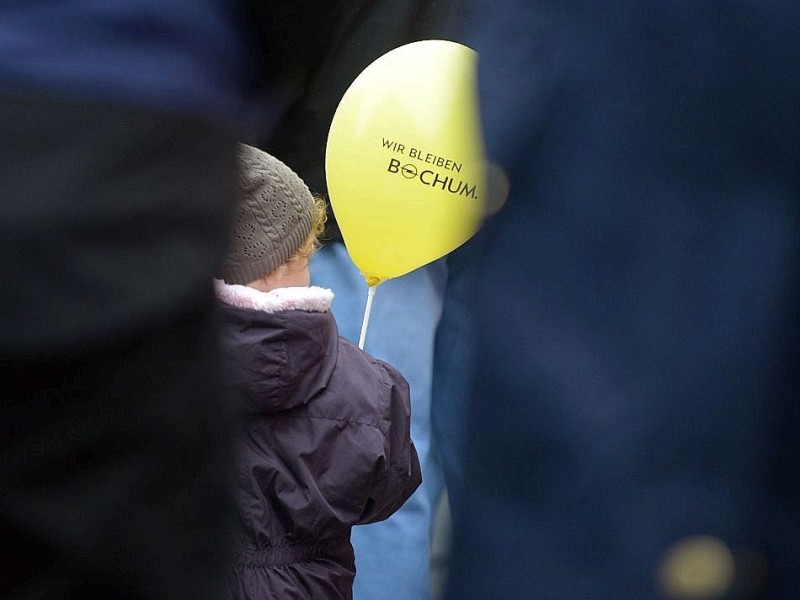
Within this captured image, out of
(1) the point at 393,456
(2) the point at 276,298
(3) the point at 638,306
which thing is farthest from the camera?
(1) the point at 393,456

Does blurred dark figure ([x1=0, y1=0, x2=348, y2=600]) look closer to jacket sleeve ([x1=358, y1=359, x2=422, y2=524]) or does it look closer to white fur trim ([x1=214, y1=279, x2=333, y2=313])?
white fur trim ([x1=214, y1=279, x2=333, y2=313])

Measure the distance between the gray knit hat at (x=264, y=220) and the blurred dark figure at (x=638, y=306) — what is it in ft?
3.12

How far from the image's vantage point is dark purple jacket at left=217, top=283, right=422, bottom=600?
1.38 meters

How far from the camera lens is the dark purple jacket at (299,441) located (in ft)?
4.51

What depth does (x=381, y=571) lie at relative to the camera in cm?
223

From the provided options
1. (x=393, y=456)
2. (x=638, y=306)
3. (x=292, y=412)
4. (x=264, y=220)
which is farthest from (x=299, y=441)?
(x=638, y=306)

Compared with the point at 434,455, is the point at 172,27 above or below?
above

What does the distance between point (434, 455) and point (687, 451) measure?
1.81 meters

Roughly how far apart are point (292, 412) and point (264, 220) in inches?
9.8

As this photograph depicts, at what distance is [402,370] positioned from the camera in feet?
7.47

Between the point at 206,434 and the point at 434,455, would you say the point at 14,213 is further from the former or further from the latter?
the point at 434,455

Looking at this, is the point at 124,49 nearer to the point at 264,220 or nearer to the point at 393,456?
the point at 264,220

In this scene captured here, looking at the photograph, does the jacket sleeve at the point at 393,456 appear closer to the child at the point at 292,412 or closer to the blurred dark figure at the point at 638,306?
the child at the point at 292,412

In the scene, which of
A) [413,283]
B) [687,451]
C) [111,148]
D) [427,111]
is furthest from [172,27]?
[413,283]
